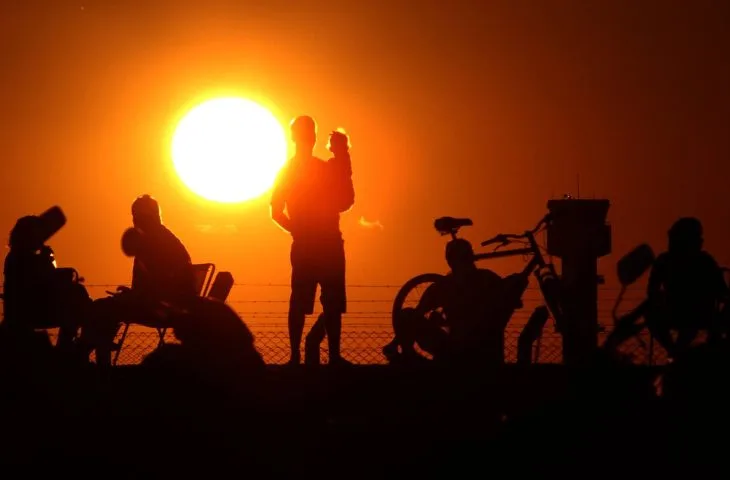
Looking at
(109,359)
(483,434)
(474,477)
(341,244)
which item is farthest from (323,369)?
(474,477)

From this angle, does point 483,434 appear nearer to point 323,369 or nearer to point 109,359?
point 323,369

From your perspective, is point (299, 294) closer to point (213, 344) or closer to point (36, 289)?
point (36, 289)

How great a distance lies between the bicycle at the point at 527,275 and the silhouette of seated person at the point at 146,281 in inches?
90.0

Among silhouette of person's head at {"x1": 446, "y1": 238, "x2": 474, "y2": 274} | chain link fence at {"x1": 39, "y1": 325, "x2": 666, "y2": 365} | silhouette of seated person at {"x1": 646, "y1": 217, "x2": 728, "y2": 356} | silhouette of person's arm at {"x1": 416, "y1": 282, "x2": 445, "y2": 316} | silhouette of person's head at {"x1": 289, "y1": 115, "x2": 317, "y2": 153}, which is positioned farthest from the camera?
A: silhouette of person's arm at {"x1": 416, "y1": 282, "x2": 445, "y2": 316}

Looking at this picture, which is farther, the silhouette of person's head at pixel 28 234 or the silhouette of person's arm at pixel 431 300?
Answer: the silhouette of person's arm at pixel 431 300

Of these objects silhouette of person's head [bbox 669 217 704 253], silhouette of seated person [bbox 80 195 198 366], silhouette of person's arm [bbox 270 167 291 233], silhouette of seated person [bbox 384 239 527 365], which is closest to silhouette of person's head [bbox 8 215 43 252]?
silhouette of seated person [bbox 80 195 198 366]

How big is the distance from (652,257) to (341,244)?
2974 mm

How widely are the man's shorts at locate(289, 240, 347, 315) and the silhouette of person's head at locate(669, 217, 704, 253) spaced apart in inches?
106

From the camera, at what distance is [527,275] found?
32.0 feet

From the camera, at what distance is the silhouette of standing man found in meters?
9.02

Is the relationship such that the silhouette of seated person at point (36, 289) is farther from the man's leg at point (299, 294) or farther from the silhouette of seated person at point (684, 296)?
the silhouette of seated person at point (684, 296)

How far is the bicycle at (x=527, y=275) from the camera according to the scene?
9398mm

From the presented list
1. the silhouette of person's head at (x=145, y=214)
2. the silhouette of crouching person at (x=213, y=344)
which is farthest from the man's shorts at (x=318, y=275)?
the silhouette of crouching person at (x=213, y=344)

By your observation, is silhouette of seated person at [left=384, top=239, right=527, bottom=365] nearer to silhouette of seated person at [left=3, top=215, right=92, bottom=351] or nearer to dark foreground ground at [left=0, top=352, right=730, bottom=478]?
dark foreground ground at [left=0, top=352, right=730, bottom=478]
